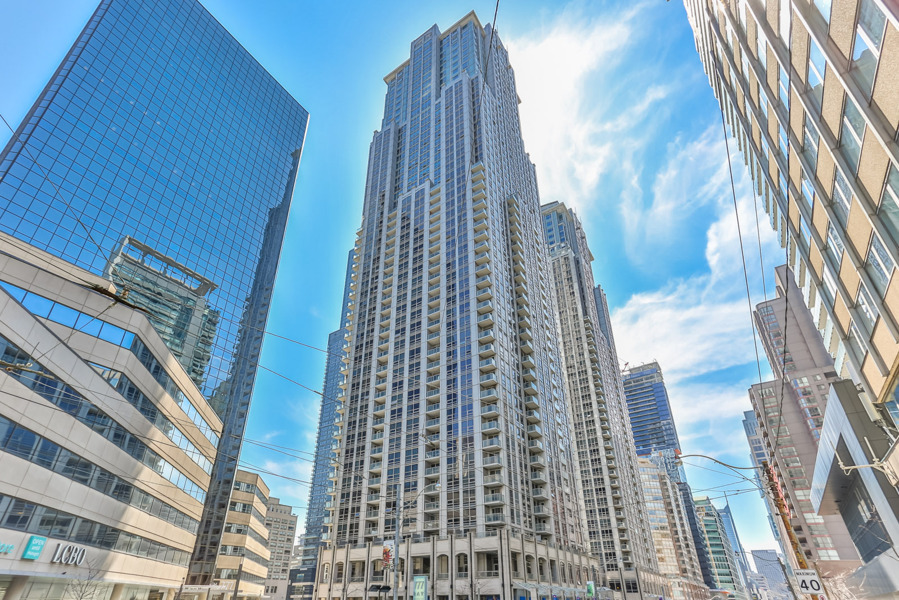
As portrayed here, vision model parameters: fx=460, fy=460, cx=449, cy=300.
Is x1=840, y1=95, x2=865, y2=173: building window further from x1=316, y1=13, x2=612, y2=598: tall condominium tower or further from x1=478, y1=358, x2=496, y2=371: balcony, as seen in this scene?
x1=478, y1=358, x2=496, y2=371: balcony

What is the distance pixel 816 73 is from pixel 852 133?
2822 millimetres

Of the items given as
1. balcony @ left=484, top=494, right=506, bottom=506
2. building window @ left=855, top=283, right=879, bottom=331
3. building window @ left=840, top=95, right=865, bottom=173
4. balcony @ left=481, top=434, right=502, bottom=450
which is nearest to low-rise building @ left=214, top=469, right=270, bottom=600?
balcony @ left=484, top=494, right=506, bottom=506

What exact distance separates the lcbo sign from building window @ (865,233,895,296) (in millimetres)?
38906

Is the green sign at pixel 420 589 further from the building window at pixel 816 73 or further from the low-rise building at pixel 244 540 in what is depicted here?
the low-rise building at pixel 244 540

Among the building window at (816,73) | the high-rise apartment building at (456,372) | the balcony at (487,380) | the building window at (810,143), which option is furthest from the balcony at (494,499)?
the building window at (816,73)

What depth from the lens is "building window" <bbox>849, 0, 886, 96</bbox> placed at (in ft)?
37.4

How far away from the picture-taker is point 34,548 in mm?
23078

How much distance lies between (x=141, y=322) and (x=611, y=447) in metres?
102

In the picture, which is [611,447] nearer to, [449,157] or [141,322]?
[449,157]

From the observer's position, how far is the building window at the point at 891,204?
41.3ft

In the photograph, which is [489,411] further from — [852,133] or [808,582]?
[852,133]

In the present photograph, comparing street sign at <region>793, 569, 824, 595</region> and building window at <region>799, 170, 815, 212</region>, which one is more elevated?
building window at <region>799, 170, 815, 212</region>

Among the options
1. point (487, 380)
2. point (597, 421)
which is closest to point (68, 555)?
point (487, 380)

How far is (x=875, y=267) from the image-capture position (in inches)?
607
